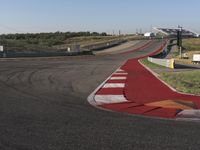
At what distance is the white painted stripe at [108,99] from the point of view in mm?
12358

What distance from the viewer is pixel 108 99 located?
12.8 meters

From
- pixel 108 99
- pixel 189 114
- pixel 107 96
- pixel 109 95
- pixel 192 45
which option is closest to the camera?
pixel 189 114

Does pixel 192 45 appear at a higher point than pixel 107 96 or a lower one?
lower

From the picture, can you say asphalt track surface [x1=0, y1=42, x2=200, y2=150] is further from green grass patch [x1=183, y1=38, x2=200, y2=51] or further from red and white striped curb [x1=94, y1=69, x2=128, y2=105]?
green grass patch [x1=183, y1=38, x2=200, y2=51]

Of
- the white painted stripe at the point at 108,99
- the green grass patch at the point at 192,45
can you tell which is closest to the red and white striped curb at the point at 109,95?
the white painted stripe at the point at 108,99

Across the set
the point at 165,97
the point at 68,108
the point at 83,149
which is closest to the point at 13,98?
the point at 68,108

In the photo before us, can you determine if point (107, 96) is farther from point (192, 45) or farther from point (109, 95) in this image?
point (192, 45)

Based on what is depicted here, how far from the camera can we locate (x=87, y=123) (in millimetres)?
8555

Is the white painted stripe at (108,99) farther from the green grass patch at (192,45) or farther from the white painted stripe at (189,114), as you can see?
the green grass patch at (192,45)

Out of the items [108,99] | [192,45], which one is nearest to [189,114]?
A: [108,99]

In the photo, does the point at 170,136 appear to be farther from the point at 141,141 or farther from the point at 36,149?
the point at 36,149

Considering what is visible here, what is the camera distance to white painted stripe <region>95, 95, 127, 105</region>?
40.5 ft

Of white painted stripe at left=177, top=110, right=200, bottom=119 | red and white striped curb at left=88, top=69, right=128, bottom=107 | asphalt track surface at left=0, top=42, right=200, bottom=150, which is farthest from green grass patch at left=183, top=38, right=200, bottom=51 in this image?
asphalt track surface at left=0, top=42, right=200, bottom=150

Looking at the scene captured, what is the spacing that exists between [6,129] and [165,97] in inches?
266
